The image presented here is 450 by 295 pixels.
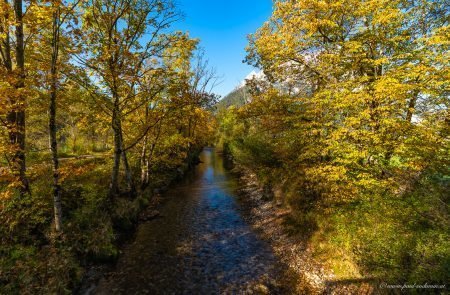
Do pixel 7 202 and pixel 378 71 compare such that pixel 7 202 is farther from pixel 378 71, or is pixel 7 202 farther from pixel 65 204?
pixel 378 71

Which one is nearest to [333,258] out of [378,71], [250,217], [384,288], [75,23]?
[384,288]

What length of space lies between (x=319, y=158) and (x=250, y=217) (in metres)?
5.96

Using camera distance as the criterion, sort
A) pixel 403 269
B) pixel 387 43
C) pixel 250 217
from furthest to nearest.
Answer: pixel 250 217 < pixel 387 43 < pixel 403 269

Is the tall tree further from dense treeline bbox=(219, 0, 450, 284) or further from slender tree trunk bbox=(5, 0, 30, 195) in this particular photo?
dense treeline bbox=(219, 0, 450, 284)

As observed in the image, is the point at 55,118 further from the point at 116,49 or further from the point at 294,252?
the point at 294,252

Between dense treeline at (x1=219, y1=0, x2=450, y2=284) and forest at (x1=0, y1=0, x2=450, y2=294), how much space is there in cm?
6

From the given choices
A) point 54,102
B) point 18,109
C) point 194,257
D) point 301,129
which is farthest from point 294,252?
point 18,109

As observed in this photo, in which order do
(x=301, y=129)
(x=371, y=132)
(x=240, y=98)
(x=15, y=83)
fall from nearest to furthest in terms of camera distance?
(x=15, y=83), (x=371, y=132), (x=301, y=129), (x=240, y=98)

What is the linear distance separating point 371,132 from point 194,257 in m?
9.22

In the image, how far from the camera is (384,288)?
677cm

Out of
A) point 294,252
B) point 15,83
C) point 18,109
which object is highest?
point 15,83

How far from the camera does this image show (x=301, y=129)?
12555 millimetres

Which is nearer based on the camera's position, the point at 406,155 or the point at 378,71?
the point at 406,155

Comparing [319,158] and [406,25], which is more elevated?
[406,25]
